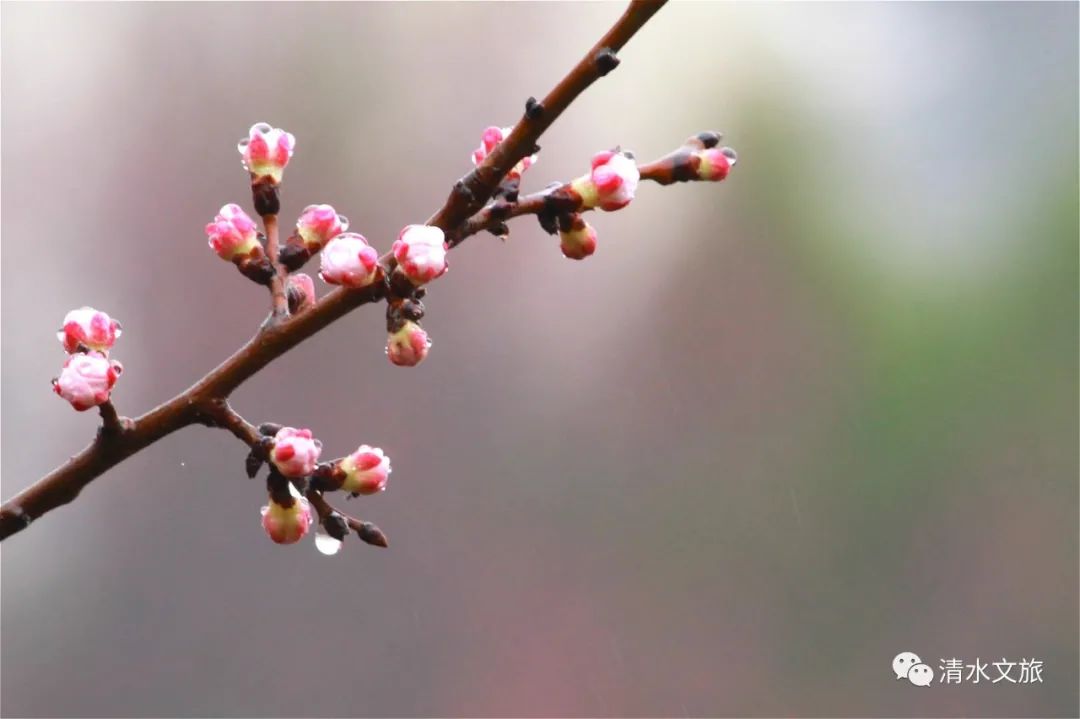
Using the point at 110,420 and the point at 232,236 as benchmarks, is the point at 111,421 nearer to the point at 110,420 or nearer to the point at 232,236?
the point at 110,420

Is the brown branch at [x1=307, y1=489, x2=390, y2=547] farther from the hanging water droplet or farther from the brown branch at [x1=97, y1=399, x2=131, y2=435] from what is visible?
the brown branch at [x1=97, y1=399, x2=131, y2=435]

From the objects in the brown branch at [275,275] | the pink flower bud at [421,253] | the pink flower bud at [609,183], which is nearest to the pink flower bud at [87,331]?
the brown branch at [275,275]

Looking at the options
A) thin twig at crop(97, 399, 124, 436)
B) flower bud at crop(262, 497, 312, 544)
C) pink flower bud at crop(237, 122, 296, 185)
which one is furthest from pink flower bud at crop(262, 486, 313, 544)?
pink flower bud at crop(237, 122, 296, 185)

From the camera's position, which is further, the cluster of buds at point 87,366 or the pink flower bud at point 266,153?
the pink flower bud at point 266,153

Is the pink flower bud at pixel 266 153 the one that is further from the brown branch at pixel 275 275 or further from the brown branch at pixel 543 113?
the brown branch at pixel 543 113

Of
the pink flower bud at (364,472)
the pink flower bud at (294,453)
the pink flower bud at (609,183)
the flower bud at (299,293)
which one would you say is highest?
the pink flower bud at (609,183)

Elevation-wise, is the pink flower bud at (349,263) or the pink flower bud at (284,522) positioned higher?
the pink flower bud at (349,263)
